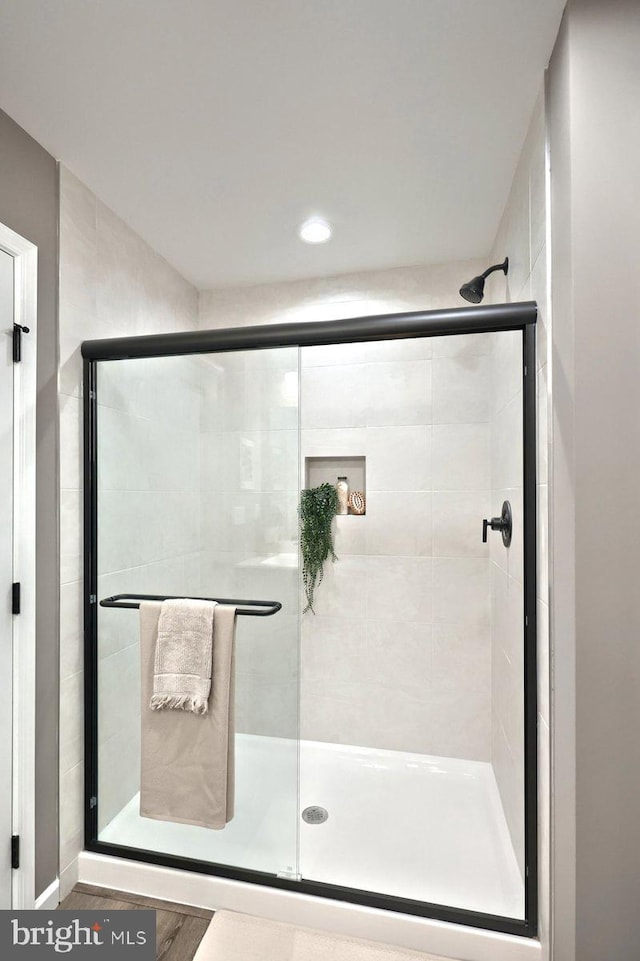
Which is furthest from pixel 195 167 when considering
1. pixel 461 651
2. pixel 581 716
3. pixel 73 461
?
pixel 461 651

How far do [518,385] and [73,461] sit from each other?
153 cm

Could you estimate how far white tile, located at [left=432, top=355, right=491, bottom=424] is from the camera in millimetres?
2473

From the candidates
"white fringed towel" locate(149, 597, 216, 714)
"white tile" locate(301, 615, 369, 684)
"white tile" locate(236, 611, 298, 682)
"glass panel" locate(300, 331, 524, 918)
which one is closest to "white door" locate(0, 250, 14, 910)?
"white fringed towel" locate(149, 597, 216, 714)

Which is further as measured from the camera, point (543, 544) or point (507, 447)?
point (507, 447)

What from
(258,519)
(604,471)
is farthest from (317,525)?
(604,471)

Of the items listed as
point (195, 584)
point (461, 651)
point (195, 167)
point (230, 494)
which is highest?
point (195, 167)

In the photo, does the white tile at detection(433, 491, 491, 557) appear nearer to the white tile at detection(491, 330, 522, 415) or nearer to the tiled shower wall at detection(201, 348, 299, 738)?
the white tile at detection(491, 330, 522, 415)

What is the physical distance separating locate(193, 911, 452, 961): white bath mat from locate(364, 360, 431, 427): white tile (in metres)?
1.95

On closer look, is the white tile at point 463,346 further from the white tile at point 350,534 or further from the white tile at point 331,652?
the white tile at point 331,652

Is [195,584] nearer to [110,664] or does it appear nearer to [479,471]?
[110,664]

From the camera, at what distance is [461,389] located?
98.1 inches

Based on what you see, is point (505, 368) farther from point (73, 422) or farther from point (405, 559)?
point (73, 422)

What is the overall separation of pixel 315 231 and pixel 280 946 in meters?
2.49

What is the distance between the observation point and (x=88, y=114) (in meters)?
1.53
